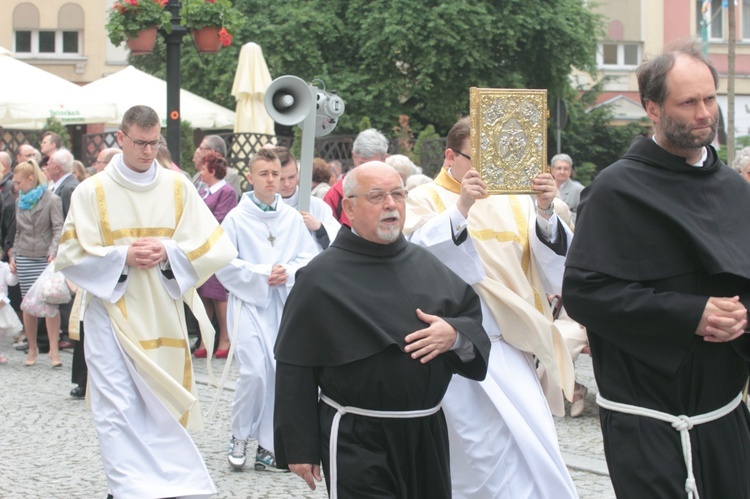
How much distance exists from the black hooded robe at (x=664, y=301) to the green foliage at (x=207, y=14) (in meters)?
10.9

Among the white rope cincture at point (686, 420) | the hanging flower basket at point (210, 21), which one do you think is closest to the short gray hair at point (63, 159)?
the hanging flower basket at point (210, 21)

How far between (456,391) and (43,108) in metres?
16.4

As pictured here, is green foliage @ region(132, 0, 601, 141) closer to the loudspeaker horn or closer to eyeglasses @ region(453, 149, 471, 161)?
the loudspeaker horn

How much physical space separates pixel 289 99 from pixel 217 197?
13.6 ft

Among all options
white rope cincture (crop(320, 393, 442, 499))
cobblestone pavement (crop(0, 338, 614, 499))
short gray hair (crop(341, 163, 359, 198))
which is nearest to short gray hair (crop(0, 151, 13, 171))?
cobblestone pavement (crop(0, 338, 614, 499))

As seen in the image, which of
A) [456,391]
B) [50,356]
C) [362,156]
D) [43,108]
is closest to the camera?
[456,391]

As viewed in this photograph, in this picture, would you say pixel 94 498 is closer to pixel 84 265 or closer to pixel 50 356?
pixel 84 265

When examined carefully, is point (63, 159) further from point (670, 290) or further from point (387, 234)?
point (670, 290)

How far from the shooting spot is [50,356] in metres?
13.2

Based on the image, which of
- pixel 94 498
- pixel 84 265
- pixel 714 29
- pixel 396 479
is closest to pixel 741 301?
pixel 396 479

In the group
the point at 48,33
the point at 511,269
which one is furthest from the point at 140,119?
the point at 48,33

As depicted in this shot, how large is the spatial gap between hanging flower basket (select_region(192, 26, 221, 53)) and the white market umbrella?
433 centimetres

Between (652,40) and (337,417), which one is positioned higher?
(652,40)

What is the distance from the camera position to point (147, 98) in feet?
76.0
